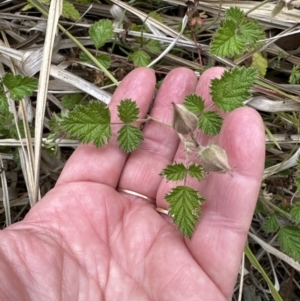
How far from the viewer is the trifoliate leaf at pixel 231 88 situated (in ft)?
5.42

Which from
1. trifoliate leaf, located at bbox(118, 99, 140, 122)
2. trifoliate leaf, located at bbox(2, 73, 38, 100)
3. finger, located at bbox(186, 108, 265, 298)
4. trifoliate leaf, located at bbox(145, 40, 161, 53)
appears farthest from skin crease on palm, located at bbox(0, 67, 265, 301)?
trifoliate leaf, located at bbox(145, 40, 161, 53)

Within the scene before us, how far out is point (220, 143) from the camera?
1623 millimetres

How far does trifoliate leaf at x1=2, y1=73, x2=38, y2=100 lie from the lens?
175 cm

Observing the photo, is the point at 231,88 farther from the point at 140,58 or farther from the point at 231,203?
the point at 140,58

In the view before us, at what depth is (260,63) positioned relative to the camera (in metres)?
2.04

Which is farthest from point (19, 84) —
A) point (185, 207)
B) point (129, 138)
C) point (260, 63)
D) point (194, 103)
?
point (260, 63)

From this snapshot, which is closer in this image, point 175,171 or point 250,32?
point 175,171

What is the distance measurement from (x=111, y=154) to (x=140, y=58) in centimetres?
43

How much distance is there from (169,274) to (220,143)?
386 millimetres

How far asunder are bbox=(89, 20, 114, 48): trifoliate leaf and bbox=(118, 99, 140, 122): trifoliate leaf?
370 mm

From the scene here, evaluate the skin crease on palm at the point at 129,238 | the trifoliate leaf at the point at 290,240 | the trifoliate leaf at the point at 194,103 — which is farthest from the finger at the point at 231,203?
the trifoliate leaf at the point at 290,240

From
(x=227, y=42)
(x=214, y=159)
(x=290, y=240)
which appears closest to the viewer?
(x=214, y=159)

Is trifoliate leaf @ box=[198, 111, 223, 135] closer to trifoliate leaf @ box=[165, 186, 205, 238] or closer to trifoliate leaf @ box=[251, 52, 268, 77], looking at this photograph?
trifoliate leaf @ box=[165, 186, 205, 238]

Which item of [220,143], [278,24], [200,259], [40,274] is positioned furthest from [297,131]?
[40,274]
